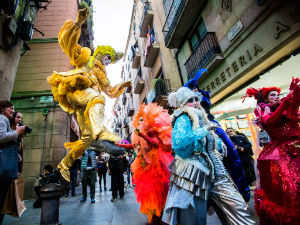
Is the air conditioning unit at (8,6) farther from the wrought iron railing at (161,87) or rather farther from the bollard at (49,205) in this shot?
the wrought iron railing at (161,87)

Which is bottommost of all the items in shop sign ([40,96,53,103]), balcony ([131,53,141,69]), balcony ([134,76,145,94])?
shop sign ([40,96,53,103])

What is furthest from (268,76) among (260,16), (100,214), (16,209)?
(16,209)

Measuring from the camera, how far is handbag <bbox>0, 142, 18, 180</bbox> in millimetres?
2002

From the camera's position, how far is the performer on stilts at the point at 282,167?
72.3 inches

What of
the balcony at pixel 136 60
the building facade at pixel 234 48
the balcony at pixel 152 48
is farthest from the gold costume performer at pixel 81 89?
the balcony at pixel 136 60

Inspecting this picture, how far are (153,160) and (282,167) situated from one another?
1667 millimetres

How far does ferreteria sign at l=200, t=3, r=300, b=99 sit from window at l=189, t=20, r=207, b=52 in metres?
2.04

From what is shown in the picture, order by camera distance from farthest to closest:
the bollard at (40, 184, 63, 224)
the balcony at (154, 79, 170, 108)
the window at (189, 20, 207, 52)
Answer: the balcony at (154, 79, 170, 108), the window at (189, 20, 207, 52), the bollard at (40, 184, 63, 224)

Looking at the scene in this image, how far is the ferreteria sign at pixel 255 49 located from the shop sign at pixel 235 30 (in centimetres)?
39

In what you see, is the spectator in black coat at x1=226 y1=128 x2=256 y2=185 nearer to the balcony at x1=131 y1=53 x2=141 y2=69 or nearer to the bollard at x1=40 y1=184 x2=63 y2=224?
the bollard at x1=40 y1=184 x2=63 y2=224

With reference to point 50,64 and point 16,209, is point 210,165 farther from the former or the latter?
point 50,64

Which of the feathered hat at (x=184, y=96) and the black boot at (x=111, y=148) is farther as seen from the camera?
the feathered hat at (x=184, y=96)

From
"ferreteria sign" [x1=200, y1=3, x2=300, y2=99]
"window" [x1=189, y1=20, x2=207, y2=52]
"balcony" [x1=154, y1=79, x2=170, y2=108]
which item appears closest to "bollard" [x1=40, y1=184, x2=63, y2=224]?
"ferreteria sign" [x1=200, y1=3, x2=300, y2=99]

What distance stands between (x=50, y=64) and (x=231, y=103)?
8574 mm
